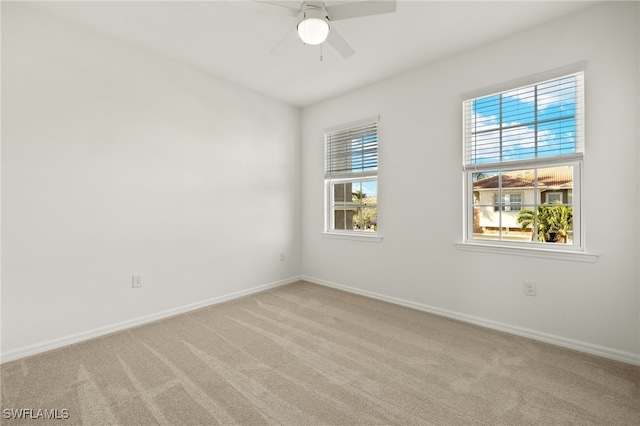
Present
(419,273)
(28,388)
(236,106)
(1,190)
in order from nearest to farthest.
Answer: (28,388) → (1,190) → (419,273) → (236,106)

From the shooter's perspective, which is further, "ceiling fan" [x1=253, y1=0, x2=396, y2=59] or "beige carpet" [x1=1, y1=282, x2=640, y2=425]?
"ceiling fan" [x1=253, y1=0, x2=396, y2=59]

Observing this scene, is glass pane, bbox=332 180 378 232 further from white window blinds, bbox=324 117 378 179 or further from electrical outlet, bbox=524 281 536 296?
electrical outlet, bbox=524 281 536 296

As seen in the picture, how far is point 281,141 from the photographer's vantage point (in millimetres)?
4266

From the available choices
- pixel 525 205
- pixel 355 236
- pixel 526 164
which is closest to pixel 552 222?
pixel 525 205

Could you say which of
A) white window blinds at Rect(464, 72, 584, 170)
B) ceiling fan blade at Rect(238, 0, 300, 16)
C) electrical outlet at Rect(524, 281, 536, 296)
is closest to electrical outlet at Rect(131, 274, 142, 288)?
ceiling fan blade at Rect(238, 0, 300, 16)

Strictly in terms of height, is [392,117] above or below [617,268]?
above

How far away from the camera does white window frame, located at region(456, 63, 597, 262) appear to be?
2365 millimetres

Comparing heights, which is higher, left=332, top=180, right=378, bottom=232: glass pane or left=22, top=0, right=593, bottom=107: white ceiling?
left=22, top=0, right=593, bottom=107: white ceiling

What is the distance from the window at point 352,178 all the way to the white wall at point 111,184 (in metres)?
1.05

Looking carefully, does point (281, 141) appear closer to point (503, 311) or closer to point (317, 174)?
point (317, 174)

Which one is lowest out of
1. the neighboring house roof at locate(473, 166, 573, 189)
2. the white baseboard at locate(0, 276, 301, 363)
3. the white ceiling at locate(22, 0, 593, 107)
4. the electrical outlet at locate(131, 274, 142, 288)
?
the white baseboard at locate(0, 276, 301, 363)

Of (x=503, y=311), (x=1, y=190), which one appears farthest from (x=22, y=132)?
(x=503, y=311)

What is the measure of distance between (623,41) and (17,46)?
14.9 feet

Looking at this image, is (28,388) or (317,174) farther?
(317,174)
